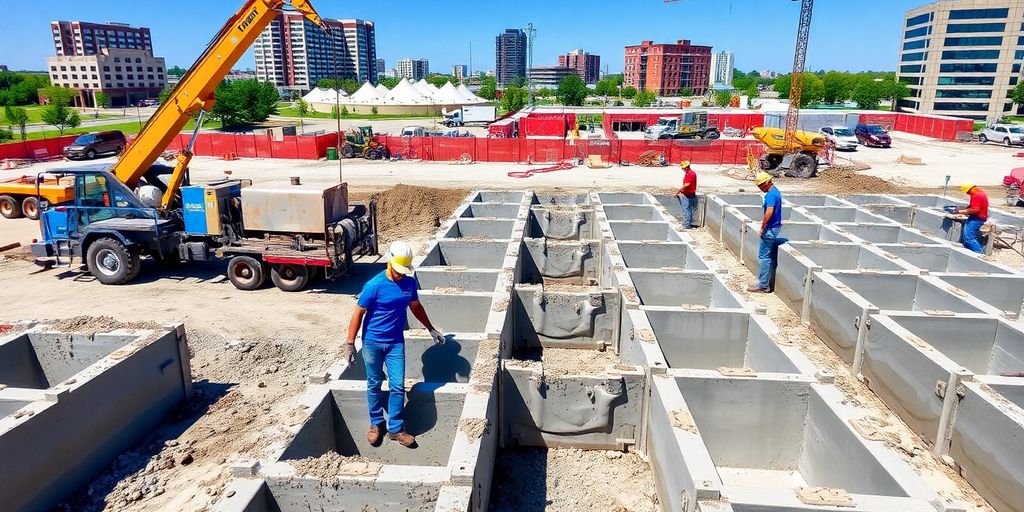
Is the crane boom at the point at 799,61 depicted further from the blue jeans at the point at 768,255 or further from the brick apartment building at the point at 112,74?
the brick apartment building at the point at 112,74

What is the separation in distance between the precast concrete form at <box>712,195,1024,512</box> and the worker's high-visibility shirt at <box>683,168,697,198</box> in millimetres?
2365

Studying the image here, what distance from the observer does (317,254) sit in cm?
1055

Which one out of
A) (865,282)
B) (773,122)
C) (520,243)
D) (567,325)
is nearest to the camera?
(567,325)

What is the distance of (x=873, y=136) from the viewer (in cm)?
3684

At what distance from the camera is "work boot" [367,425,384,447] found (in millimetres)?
5262

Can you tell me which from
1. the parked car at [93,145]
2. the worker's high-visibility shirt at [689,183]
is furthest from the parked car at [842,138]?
the parked car at [93,145]

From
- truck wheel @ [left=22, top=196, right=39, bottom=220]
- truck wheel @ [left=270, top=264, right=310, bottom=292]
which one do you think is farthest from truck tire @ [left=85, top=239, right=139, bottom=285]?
truck wheel @ [left=22, top=196, right=39, bottom=220]

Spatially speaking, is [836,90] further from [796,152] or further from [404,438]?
[404,438]

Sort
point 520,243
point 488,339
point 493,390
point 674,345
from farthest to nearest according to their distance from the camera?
point 520,243 < point 674,345 < point 488,339 < point 493,390

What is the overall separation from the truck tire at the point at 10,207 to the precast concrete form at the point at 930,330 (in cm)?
2030

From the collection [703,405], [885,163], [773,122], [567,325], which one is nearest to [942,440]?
[703,405]

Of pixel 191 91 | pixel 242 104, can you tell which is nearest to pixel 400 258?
pixel 191 91

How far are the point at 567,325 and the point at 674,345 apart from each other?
5.03 feet

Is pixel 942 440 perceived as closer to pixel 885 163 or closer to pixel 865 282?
pixel 865 282
